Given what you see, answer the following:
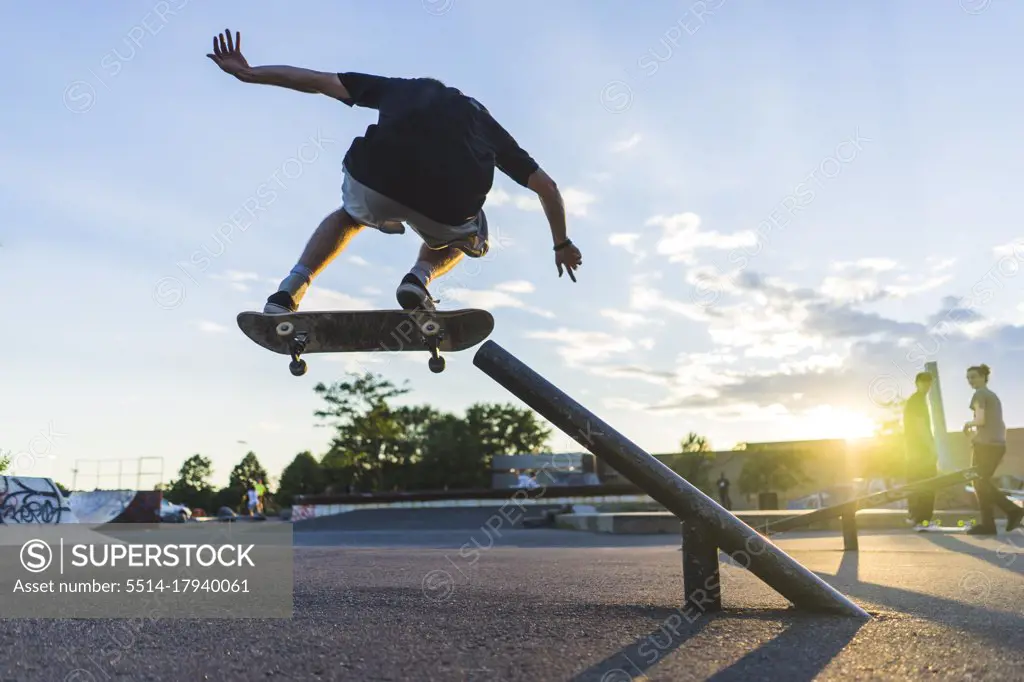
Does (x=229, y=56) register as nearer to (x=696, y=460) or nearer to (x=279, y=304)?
(x=279, y=304)

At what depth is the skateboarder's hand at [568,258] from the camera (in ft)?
14.9

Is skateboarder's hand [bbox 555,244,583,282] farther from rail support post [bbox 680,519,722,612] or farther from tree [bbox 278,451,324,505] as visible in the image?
tree [bbox 278,451,324,505]

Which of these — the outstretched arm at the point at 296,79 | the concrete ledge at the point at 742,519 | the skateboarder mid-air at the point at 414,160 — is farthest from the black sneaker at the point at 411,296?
the concrete ledge at the point at 742,519

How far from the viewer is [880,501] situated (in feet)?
24.7

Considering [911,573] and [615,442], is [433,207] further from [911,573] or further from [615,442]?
[911,573]

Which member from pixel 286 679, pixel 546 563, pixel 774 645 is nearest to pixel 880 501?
pixel 546 563

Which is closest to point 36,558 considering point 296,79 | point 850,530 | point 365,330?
point 365,330

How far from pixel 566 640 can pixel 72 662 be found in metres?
1.35

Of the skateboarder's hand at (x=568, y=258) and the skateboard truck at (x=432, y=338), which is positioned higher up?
the skateboarder's hand at (x=568, y=258)

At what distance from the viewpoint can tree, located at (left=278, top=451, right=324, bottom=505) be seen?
78.1 metres

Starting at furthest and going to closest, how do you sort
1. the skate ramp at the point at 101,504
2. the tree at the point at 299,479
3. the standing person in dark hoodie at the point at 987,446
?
the tree at the point at 299,479 → the skate ramp at the point at 101,504 → the standing person in dark hoodie at the point at 987,446

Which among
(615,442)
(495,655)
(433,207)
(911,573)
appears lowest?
(911,573)

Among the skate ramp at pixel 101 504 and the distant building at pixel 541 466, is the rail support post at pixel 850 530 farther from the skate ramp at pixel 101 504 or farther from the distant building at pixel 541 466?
the distant building at pixel 541 466

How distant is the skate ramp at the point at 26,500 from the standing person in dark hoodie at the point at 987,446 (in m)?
19.6
